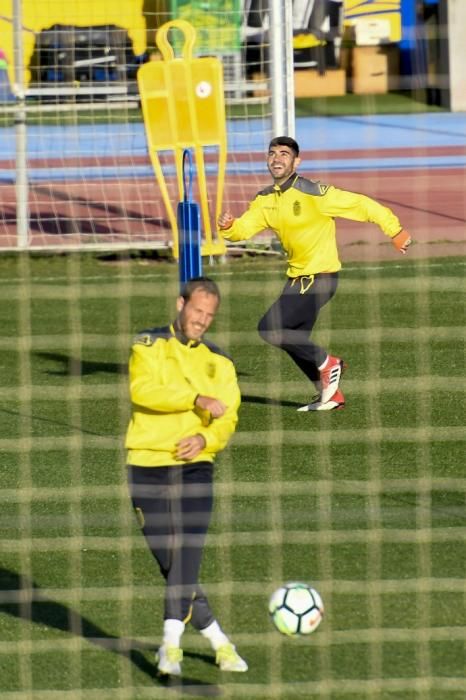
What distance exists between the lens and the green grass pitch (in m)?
6.23

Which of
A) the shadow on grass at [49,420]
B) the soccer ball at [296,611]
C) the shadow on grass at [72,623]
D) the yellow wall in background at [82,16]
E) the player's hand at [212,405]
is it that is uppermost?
the yellow wall in background at [82,16]

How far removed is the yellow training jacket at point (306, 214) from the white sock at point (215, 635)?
433 cm

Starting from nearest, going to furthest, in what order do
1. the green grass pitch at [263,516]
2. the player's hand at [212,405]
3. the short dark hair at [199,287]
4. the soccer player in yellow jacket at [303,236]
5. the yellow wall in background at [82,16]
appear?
the player's hand at [212,405] < the short dark hair at [199,287] < the green grass pitch at [263,516] < the soccer player in yellow jacket at [303,236] < the yellow wall in background at [82,16]

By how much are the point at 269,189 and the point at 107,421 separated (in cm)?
193

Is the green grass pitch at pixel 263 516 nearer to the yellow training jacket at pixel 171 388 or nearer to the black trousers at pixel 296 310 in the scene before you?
the black trousers at pixel 296 310

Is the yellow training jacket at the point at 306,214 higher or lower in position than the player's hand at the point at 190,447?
higher

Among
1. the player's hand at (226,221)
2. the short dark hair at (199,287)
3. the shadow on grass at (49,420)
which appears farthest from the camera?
the shadow on grass at (49,420)

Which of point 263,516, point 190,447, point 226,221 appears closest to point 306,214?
point 226,221

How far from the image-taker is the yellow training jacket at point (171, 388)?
5.97 metres

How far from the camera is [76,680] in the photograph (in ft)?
20.2

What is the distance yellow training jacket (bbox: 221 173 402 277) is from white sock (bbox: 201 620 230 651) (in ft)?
14.2

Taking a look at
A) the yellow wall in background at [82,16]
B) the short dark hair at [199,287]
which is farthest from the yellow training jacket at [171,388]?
the yellow wall in background at [82,16]

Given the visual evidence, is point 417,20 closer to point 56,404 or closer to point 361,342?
point 361,342

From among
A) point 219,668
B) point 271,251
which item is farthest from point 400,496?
point 271,251
